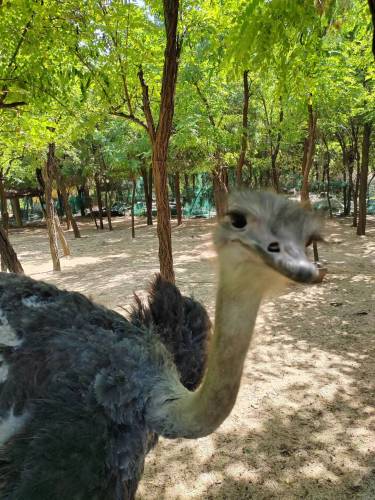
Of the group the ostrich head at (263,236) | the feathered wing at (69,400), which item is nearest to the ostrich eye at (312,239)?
the ostrich head at (263,236)

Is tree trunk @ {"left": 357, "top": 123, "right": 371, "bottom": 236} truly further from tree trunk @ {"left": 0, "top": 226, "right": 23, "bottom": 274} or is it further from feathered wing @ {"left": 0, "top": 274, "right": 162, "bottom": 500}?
feathered wing @ {"left": 0, "top": 274, "right": 162, "bottom": 500}

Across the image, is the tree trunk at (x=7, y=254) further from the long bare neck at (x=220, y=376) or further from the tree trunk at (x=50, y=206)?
the tree trunk at (x=50, y=206)

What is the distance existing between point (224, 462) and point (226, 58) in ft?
9.77

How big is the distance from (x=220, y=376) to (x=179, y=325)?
3.60ft

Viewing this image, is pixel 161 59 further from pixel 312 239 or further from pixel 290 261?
pixel 290 261

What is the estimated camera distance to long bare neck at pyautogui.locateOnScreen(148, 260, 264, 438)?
1.29 m

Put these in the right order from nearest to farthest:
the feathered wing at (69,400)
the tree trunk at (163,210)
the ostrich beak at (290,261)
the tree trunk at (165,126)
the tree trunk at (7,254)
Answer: the ostrich beak at (290,261), the feathered wing at (69,400), the tree trunk at (165,126), the tree trunk at (163,210), the tree trunk at (7,254)

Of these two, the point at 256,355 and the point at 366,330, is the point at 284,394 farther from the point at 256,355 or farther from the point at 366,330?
the point at 366,330

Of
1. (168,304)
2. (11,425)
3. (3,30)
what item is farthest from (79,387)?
(3,30)

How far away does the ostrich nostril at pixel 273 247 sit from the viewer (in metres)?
1.13

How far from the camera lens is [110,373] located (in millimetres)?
1830

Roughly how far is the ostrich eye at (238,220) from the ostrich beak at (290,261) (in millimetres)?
120

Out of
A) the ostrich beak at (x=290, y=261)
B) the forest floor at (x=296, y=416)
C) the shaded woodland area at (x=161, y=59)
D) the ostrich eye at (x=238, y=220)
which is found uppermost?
the shaded woodland area at (x=161, y=59)

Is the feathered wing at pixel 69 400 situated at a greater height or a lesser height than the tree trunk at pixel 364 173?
lesser
